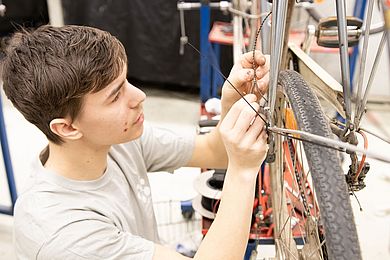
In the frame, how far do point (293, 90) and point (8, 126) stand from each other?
2.47 m

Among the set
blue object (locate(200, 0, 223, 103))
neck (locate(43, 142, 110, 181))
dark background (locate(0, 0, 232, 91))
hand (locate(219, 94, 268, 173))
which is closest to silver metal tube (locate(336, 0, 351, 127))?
hand (locate(219, 94, 268, 173))

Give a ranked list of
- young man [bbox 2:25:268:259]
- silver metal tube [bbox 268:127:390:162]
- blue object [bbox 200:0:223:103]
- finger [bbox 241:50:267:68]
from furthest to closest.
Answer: blue object [bbox 200:0:223:103], finger [bbox 241:50:267:68], young man [bbox 2:25:268:259], silver metal tube [bbox 268:127:390:162]

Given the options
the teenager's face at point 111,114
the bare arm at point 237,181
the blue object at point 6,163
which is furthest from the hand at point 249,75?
the blue object at point 6,163

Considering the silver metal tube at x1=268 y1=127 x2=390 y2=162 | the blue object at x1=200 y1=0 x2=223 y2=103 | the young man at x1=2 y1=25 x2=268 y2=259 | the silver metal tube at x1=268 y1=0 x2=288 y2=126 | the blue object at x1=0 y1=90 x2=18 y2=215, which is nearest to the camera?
the silver metal tube at x1=268 y1=127 x2=390 y2=162

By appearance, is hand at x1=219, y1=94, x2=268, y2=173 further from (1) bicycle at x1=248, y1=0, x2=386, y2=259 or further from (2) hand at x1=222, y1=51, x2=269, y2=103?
(2) hand at x1=222, y1=51, x2=269, y2=103

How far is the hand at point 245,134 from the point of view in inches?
26.5

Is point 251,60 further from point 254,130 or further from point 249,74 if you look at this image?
point 254,130

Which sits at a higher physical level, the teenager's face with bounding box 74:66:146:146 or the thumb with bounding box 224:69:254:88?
the thumb with bounding box 224:69:254:88

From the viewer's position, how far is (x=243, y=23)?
6.14ft

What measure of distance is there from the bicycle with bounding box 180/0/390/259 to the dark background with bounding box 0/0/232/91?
189 cm

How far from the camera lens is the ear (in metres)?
0.83

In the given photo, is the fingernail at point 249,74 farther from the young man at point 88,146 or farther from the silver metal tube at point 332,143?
the silver metal tube at point 332,143

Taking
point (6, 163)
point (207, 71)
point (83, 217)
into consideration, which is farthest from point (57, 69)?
point (207, 71)

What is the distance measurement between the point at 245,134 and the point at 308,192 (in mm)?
204
